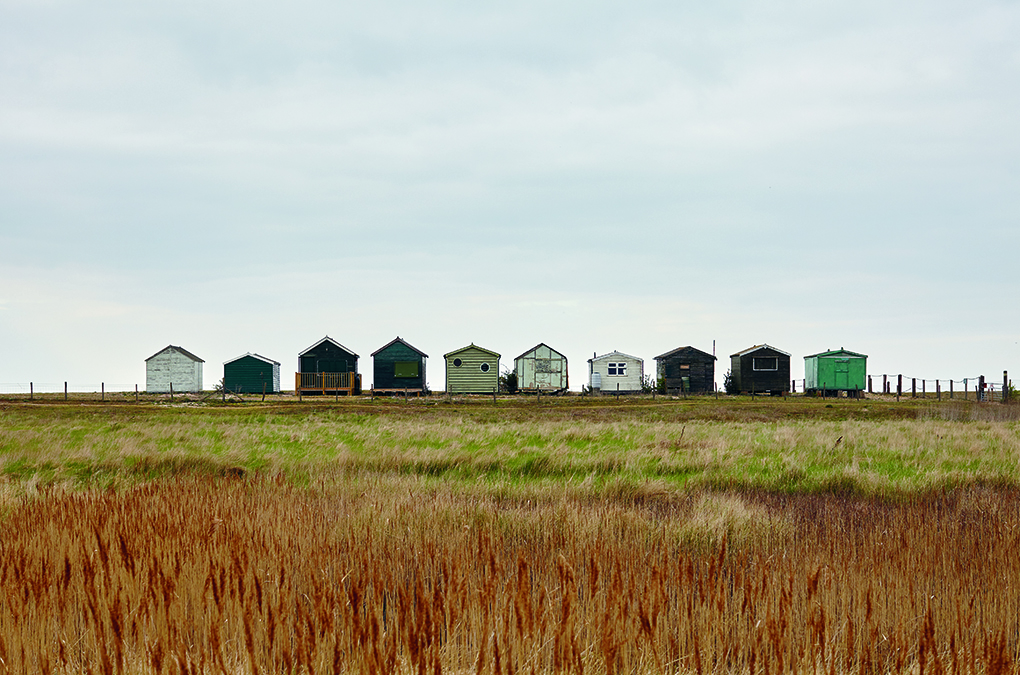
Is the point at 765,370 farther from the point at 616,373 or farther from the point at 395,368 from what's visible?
the point at 395,368

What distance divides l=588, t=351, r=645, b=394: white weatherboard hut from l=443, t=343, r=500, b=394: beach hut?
26.1 ft

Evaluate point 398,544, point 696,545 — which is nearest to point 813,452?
point 696,545

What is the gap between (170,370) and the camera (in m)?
61.4

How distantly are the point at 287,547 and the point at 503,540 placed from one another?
2.05 metres

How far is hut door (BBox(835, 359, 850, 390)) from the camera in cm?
5666

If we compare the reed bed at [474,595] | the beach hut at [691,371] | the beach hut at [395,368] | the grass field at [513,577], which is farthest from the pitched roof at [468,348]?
the reed bed at [474,595]

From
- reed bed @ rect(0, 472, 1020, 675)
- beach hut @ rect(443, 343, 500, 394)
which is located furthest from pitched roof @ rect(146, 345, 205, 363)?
reed bed @ rect(0, 472, 1020, 675)

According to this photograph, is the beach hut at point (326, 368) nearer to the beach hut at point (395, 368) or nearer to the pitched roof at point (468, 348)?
the beach hut at point (395, 368)

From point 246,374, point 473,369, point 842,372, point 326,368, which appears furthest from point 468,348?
point 842,372

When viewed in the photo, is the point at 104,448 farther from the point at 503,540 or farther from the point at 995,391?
the point at 995,391

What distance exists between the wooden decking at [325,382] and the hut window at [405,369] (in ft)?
11.8

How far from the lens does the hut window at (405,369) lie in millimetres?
55438

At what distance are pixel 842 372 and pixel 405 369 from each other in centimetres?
3267

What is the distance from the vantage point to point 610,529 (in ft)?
21.1
